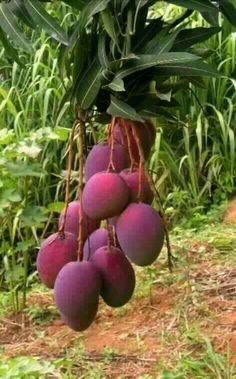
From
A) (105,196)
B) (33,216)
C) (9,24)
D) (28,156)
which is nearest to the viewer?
(105,196)

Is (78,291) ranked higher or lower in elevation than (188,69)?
lower

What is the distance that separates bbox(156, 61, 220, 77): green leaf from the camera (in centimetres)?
89

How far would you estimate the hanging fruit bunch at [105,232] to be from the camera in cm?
82

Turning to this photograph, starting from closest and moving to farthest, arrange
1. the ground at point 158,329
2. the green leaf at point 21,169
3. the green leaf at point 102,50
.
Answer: the green leaf at point 102,50, the ground at point 158,329, the green leaf at point 21,169

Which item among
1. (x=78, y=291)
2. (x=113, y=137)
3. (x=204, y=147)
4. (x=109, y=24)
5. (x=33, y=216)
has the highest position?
(x=109, y=24)

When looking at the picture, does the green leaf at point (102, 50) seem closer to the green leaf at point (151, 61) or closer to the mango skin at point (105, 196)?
the green leaf at point (151, 61)

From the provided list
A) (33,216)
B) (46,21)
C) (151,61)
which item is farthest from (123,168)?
(33,216)

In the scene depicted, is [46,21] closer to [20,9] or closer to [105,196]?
[20,9]

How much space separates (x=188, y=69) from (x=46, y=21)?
0.20 metres

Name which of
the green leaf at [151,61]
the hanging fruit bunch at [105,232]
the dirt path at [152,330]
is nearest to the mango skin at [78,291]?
the hanging fruit bunch at [105,232]

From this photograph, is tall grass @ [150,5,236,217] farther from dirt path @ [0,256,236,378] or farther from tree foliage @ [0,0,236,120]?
tree foliage @ [0,0,236,120]

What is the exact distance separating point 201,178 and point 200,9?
8.61ft

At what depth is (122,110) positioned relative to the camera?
34.2 inches

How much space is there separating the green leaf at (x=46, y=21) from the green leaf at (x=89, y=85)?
0.06m
